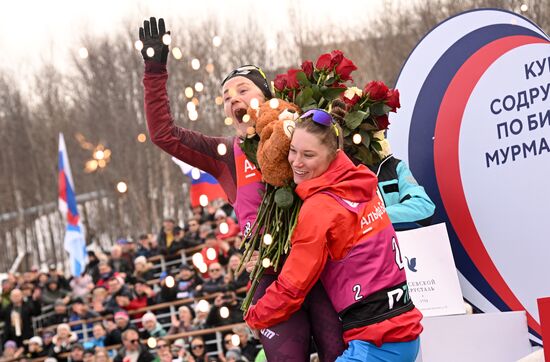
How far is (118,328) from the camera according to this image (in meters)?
13.0

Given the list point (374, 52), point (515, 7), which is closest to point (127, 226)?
point (374, 52)

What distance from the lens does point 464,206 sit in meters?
5.50

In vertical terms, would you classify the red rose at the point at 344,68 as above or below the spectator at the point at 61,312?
above

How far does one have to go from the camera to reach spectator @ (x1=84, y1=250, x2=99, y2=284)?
17531 mm

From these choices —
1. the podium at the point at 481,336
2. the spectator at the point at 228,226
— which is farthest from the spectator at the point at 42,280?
the podium at the point at 481,336

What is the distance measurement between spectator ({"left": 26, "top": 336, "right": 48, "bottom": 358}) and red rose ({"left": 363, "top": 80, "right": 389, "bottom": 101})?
11.9 metres

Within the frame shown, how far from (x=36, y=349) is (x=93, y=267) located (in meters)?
2.84

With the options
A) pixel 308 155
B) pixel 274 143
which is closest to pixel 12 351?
pixel 274 143

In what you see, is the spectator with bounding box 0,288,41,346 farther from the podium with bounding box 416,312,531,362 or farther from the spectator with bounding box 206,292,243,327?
the podium with bounding box 416,312,531,362

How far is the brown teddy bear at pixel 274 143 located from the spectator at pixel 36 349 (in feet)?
40.0

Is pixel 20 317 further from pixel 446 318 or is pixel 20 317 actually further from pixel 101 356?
pixel 446 318

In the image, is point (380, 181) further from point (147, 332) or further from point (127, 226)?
point (127, 226)

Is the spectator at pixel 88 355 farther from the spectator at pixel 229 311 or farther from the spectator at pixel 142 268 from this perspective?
the spectator at pixel 142 268

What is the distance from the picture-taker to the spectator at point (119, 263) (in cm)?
1662
